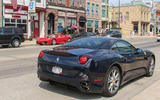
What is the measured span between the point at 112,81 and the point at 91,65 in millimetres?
923

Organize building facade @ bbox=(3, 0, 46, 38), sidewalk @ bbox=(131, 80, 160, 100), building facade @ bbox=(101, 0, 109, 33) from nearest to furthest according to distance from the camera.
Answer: sidewalk @ bbox=(131, 80, 160, 100), building facade @ bbox=(3, 0, 46, 38), building facade @ bbox=(101, 0, 109, 33)

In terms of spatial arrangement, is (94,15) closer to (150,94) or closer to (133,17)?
(133,17)

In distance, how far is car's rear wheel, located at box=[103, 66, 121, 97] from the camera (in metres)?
5.00

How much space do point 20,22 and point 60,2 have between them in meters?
9.10

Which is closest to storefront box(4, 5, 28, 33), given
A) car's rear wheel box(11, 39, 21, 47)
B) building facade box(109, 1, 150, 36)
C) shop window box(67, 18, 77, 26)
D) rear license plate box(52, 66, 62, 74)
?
car's rear wheel box(11, 39, 21, 47)

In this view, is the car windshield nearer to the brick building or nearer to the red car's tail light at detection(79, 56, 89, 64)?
the red car's tail light at detection(79, 56, 89, 64)

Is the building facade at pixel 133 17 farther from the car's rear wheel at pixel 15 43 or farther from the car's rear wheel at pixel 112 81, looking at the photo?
the car's rear wheel at pixel 112 81

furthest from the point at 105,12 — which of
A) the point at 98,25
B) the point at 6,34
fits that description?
the point at 6,34

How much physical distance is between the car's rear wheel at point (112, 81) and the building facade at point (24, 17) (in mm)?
21657

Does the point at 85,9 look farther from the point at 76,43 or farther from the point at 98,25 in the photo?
the point at 76,43

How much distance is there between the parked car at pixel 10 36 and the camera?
18542mm

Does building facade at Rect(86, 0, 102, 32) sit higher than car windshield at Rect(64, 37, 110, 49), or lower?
higher

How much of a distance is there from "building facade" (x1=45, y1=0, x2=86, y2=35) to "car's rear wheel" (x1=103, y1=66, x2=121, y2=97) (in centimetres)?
2830

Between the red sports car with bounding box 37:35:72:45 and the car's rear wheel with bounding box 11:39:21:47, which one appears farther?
the red sports car with bounding box 37:35:72:45
